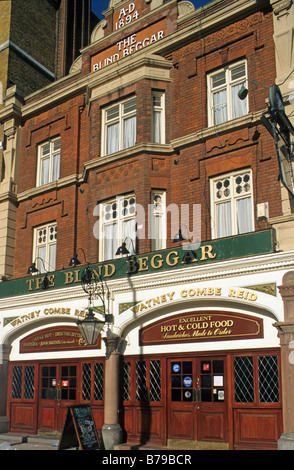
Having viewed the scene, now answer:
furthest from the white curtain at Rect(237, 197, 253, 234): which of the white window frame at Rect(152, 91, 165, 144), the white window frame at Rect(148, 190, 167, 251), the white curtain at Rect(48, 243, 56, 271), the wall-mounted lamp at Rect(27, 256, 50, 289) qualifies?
the white curtain at Rect(48, 243, 56, 271)

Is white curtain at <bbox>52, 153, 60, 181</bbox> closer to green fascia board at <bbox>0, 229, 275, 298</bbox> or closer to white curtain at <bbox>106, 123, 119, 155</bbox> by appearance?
white curtain at <bbox>106, 123, 119, 155</bbox>

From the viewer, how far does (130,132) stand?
→ 53.9 feet

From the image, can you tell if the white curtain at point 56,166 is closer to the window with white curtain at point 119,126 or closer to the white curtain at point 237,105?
the window with white curtain at point 119,126

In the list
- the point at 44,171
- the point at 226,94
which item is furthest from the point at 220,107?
the point at 44,171

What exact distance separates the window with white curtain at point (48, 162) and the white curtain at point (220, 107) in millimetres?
6560

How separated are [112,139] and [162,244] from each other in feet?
13.7

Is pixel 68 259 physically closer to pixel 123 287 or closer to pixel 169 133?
pixel 123 287

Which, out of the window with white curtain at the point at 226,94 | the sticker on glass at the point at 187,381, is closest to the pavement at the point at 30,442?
the sticker on glass at the point at 187,381

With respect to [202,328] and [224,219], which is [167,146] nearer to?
[224,219]

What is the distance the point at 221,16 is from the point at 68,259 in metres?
8.82

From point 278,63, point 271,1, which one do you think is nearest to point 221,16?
point 271,1

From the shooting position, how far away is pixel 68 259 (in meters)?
17.1

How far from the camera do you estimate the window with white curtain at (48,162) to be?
1900cm

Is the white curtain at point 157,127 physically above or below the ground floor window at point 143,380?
above
